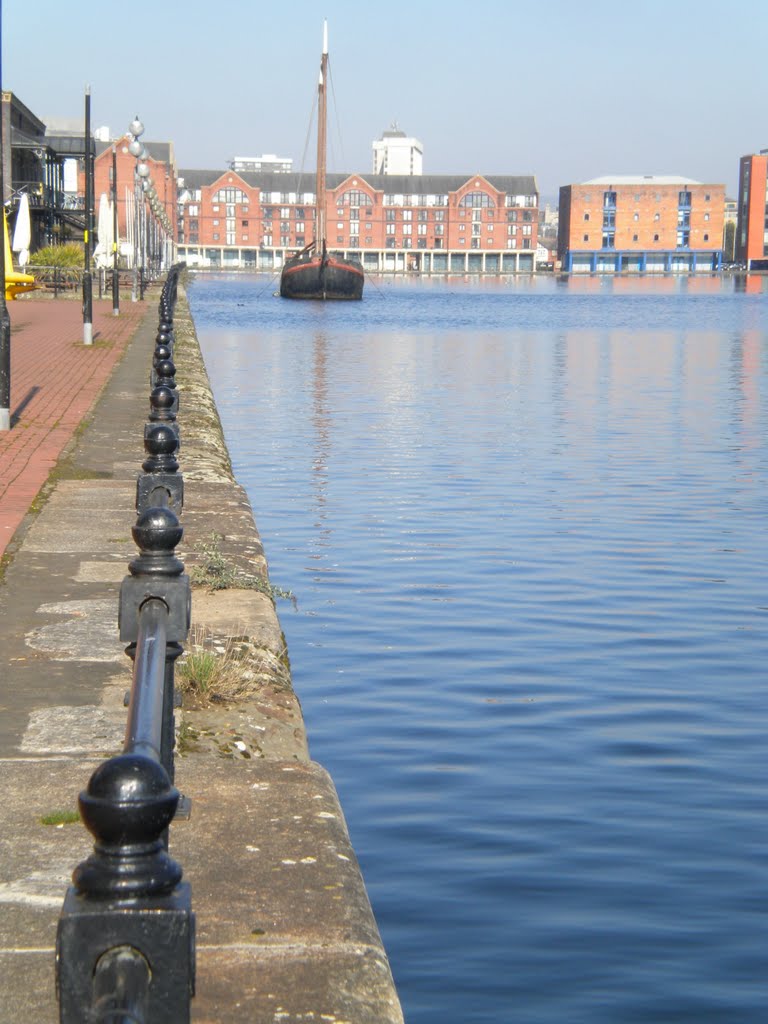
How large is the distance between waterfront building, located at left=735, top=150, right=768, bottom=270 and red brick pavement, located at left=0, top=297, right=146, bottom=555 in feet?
506

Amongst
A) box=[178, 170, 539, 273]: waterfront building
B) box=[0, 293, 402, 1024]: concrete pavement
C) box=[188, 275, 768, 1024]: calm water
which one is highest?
box=[178, 170, 539, 273]: waterfront building

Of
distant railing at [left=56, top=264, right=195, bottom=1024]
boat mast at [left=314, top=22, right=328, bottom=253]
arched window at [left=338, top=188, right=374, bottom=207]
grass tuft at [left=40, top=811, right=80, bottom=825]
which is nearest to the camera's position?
distant railing at [left=56, top=264, right=195, bottom=1024]

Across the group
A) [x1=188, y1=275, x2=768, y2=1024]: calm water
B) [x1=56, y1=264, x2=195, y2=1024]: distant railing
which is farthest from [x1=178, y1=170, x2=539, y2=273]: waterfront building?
[x1=56, y1=264, x2=195, y2=1024]: distant railing

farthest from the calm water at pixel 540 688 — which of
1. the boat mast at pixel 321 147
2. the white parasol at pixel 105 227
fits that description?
the boat mast at pixel 321 147

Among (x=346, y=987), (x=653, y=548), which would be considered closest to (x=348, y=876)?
(x=346, y=987)

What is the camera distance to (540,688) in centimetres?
841

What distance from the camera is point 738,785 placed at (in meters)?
6.86

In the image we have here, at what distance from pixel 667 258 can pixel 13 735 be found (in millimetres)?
184020

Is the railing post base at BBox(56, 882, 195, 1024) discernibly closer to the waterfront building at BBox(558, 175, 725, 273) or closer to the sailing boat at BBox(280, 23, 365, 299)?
the sailing boat at BBox(280, 23, 365, 299)

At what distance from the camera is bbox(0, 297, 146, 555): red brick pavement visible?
10.9 meters

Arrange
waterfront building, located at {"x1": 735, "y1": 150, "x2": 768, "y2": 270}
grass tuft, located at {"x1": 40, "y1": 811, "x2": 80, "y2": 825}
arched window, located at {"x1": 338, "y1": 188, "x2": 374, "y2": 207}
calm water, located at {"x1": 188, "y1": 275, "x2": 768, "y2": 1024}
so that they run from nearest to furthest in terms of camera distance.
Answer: grass tuft, located at {"x1": 40, "y1": 811, "x2": 80, "y2": 825}
calm water, located at {"x1": 188, "y1": 275, "x2": 768, "y2": 1024}
arched window, located at {"x1": 338, "y1": 188, "x2": 374, "y2": 207}
waterfront building, located at {"x1": 735, "y1": 150, "x2": 768, "y2": 270}

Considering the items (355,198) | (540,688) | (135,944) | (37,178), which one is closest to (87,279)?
(540,688)

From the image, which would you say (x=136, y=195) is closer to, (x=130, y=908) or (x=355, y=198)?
(x=130, y=908)

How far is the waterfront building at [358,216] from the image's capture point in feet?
563
